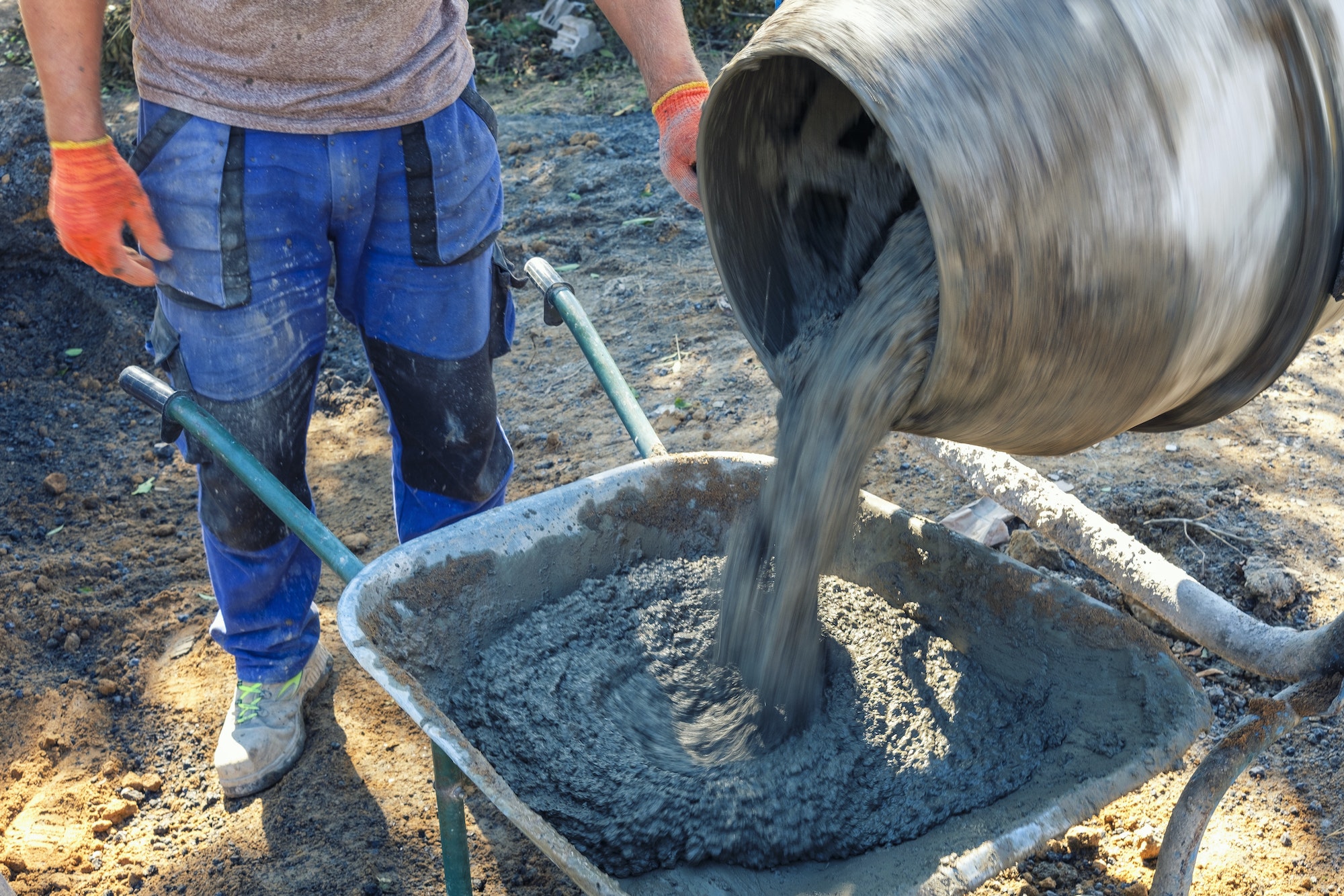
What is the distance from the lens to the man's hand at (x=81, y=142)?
1805 mm

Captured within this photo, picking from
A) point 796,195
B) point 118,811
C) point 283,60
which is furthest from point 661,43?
point 118,811

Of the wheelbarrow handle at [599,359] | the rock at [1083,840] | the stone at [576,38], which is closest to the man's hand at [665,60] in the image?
the wheelbarrow handle at [599,359]

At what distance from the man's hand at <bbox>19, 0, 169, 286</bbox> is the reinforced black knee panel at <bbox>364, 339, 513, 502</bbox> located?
0.52m

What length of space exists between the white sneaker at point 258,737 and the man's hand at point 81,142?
3.34 ft

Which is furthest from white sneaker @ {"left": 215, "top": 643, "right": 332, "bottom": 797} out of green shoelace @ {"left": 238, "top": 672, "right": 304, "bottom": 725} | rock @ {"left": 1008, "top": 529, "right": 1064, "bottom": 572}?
rock @ {"left": 1008, "top": 529, "right": 1064, "bottom": 572}

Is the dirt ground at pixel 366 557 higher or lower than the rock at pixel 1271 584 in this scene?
lower

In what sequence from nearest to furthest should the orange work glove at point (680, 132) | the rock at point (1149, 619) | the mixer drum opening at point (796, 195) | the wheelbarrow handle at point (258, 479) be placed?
the mixer drum opening at point (796, 195) → the wheelbarrow handle at point (258, 479) → the orange work glove at point (680, 132) → the rock at point (1149, 619)

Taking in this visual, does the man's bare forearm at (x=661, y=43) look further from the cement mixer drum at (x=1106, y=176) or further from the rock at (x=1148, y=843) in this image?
the rock at (x=1148, y=843)

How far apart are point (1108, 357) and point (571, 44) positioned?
20.6ft

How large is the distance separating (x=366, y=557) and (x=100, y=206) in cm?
151

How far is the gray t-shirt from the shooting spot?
1823mm

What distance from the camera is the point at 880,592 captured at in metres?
2.08

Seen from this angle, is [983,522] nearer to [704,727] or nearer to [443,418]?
[704,727]

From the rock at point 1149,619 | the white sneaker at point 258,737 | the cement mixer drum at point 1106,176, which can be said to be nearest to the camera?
the cement mixer drum at point 1106,176
